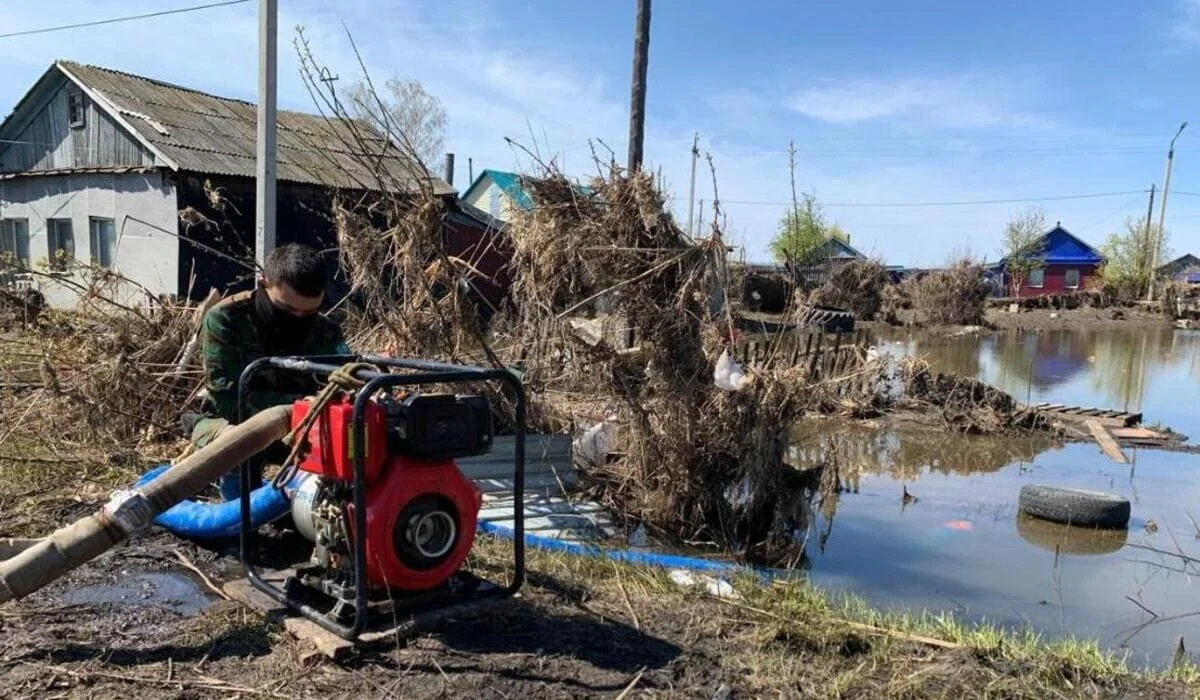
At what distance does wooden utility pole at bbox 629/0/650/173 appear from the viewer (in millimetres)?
13891

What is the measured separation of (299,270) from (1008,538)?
687cm

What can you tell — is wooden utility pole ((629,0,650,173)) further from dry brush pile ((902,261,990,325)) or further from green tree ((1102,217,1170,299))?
green tree ((1102,217,1170,299))

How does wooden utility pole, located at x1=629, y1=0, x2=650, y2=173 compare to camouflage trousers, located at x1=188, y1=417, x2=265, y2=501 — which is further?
wooden utility pole, located at x1=629, y1=0, x2=650, y2=173

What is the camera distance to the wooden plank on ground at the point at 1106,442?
445 inches

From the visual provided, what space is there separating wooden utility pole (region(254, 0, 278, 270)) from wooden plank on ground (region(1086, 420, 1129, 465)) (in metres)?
10.9

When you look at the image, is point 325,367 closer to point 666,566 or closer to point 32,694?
point 32,694

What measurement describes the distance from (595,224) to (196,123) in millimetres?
14936

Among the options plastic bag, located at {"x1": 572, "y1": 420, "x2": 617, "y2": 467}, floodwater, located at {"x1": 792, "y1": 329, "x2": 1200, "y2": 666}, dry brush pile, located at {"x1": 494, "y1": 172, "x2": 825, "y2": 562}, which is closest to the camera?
floodwater, located at {"x1": 792, "y1": 329, "x2": 1200, "y2": 666}

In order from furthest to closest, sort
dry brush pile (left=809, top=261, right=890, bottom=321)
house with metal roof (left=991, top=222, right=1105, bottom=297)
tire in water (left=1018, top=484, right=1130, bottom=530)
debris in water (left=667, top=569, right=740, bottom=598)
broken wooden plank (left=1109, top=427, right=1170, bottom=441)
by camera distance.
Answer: house with metal roof (left=991, top=222, right=1105, bottom=297)
dry brush pile (left=809, top=261, right=890, bottom=321)
broken wooden plank (left=1109, top=427, right=1170, bottom=441)
tire in water (left=1018, top=484, right=1130, bottom=530)
debris in water (left=667, top=569, right=740, bottom=598)

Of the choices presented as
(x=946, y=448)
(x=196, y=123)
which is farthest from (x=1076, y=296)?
(x=196, y=123)

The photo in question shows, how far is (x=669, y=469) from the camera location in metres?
6.60

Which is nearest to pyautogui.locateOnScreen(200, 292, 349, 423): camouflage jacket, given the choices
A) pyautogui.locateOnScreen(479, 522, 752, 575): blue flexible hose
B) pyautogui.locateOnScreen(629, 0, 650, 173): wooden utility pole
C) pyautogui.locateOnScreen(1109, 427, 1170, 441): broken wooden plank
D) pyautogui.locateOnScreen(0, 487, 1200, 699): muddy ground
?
pyautogui.locateOnScreen(0, 487, 1200, 699): muddy ground

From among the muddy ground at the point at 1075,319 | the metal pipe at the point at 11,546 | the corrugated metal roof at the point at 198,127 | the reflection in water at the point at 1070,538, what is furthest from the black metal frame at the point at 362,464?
the muddy ground at the point at 1075,319

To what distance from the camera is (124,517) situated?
3037mm
